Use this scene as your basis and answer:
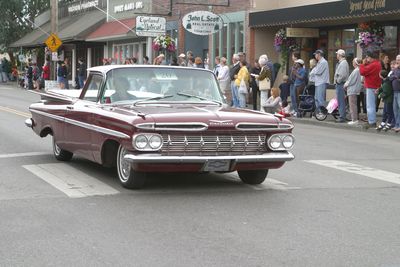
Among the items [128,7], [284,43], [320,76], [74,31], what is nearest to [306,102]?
[320,76]

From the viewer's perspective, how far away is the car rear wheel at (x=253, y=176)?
8.34m

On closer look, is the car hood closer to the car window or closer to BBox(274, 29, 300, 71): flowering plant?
the car window

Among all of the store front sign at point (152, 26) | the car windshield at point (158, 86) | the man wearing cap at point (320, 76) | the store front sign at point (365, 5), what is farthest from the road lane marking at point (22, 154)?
the store front sign at point (152, 26)

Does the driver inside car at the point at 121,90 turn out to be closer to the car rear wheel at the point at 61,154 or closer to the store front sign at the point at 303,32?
the car rear wheel at the point at 61,154

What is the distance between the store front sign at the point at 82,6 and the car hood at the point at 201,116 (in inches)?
1420

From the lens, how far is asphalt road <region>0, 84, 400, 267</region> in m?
5.29

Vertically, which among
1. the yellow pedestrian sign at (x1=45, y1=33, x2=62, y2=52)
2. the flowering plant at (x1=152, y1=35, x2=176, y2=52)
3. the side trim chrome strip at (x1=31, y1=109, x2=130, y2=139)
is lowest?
the side trim chrome strip at (x1=31, y1=109, x2=130, y2=139)

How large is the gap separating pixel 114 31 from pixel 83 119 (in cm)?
2893

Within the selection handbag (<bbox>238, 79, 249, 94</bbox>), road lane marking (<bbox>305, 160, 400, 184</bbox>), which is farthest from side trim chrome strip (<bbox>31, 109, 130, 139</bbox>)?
handbag (<bbox>238, 79, 249, 94</bbox>)

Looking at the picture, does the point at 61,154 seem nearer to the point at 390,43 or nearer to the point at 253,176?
the point at 253,176

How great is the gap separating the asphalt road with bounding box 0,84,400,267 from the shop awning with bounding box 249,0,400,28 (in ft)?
31.8

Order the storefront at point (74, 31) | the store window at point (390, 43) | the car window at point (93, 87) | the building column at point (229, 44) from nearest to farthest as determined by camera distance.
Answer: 1. the car window at point (93, 87)
2. the store window at point (390, 43)
3. the building column at point (229, 44)
4. the storefront at point (74, 31)

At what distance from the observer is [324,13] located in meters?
21.1

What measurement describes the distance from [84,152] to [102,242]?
10.7 feet
